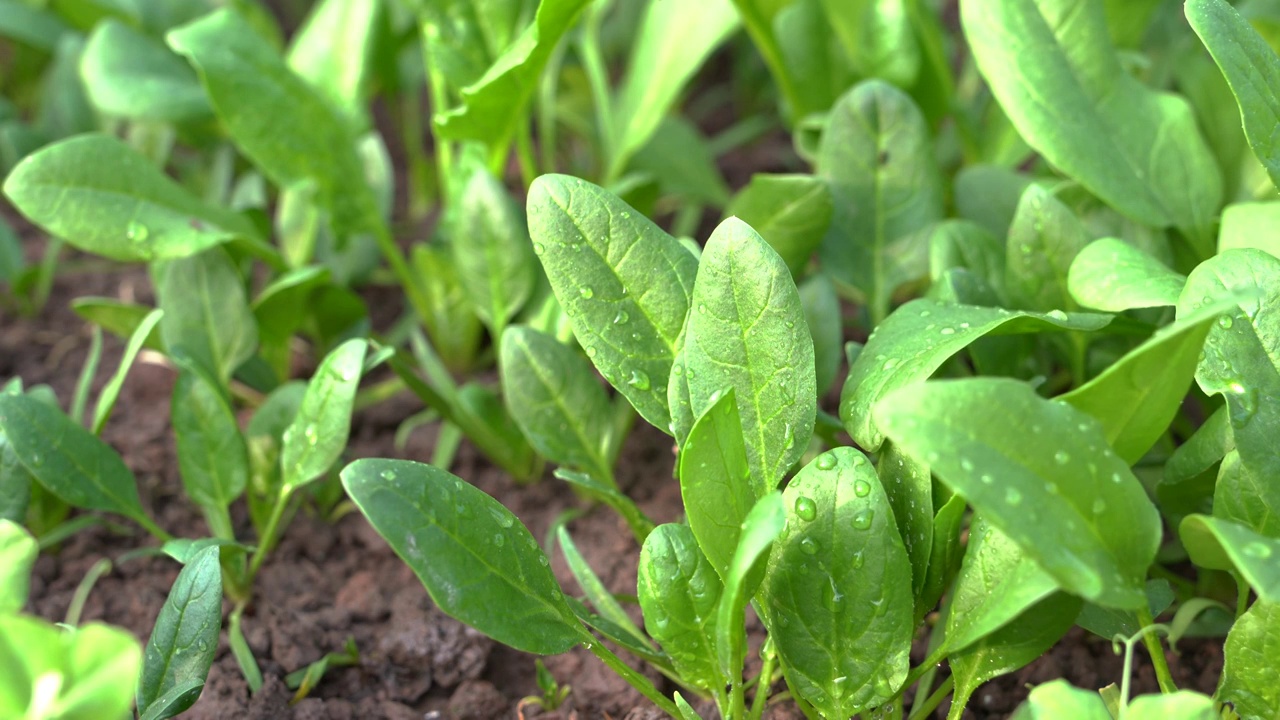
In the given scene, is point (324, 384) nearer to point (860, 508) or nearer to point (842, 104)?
point (860, 508)

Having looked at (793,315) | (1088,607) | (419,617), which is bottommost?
(419,617)

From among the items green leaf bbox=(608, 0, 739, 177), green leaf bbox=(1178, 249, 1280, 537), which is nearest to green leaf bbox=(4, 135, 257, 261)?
green leaf bbox=(608, 0, 739, 177)

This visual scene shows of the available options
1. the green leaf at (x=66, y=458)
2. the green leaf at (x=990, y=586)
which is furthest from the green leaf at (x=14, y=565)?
the green leaf at (x=990, y=586)

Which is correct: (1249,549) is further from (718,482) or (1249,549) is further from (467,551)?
(467,551)

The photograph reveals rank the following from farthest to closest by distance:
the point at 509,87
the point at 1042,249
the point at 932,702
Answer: the point at 509,87
the point at 1042,249
the point at 932,702

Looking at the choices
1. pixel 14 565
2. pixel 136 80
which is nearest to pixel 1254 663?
pixel 14 565

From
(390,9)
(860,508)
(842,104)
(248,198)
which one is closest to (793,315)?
(860,508)

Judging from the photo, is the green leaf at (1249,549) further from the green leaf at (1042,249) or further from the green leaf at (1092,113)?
the green leaf at (1092,113)
